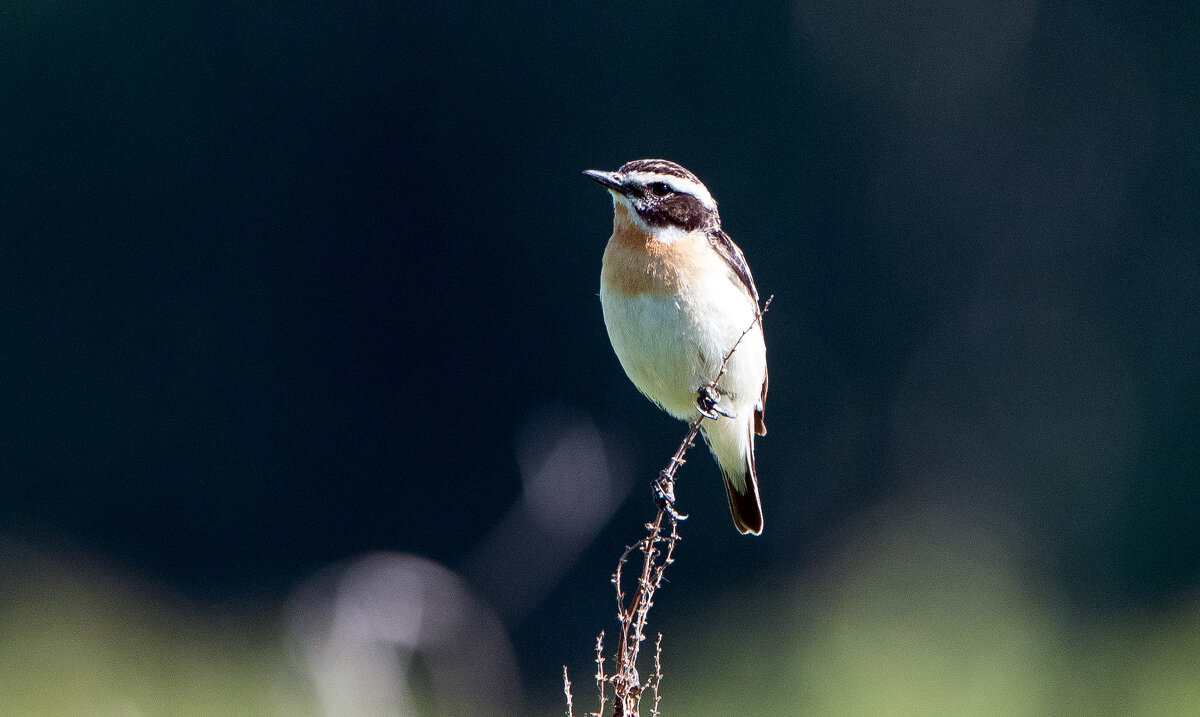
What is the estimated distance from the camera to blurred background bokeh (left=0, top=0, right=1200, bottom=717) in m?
15.0

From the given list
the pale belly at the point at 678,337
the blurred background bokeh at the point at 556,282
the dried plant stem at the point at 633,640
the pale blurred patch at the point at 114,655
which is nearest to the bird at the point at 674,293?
the pale belly at the point at 678,337

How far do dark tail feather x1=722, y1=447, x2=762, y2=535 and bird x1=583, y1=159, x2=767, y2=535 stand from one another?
0.60 metres

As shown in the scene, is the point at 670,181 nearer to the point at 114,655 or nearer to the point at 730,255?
the point at 730,255

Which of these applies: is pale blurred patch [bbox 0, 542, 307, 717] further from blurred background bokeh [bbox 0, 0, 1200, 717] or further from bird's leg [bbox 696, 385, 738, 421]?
bird's leg [bbox 696, 385, 738, 421]

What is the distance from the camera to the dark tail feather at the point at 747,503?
20.7 feet

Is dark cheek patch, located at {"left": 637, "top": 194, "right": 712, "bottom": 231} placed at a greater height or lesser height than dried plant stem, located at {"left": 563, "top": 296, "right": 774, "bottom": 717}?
greater

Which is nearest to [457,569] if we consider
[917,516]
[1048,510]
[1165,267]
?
[917,516]

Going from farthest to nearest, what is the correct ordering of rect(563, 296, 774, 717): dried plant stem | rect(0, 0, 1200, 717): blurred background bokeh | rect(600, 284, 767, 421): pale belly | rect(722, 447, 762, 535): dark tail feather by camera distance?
rect(0, 0, 1200, 717): blurred background bokeh, rect(722, 447, 762, 535): dark tail feather, rect(600, 284, 767, 421): pale belly, rect(563, 296, 774, 717): dried plant stem

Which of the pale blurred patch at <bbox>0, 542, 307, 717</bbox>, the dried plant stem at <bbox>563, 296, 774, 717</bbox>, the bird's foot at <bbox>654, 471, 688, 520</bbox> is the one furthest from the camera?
the pale blurred patch at <bbox>0, 542, 307, 717</bbox>

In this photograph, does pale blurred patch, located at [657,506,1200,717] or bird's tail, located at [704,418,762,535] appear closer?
bird's tail, located at [704,418,762,535]

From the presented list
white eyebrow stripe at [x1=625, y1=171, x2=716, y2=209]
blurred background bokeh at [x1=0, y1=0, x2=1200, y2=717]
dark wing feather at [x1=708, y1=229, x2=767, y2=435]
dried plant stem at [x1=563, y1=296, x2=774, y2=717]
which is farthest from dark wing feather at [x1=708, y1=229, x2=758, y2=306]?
blurred background bokeh at [x1=0, y1=0, x2=1200, y2=717]

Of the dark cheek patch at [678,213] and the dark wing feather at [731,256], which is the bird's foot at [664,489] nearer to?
the dark wing feather at [731,256]

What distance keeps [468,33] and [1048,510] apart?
30.3 feet

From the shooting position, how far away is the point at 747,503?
637cm
